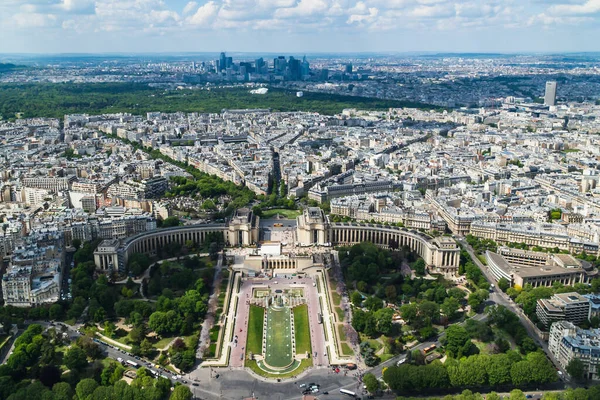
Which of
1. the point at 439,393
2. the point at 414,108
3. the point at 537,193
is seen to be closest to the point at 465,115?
the point at 414,108

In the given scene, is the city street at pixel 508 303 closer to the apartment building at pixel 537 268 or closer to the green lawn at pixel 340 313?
the apartment building at pixel 537 268

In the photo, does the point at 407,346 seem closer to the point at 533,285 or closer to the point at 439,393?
the point at 439,393

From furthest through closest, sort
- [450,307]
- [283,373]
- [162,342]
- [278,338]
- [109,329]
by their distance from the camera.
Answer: [450,307] → [278,338] → [109,329] → [162,342] → [283,373]

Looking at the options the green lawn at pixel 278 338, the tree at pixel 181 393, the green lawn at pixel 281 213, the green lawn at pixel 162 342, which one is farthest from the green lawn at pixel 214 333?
the green lawn at pixel 281 213

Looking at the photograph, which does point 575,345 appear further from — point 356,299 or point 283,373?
point 283,373

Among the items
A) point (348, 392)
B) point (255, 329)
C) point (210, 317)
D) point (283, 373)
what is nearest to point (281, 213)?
point (210, 317)

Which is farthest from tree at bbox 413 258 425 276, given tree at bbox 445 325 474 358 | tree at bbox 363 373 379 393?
tree at bbox 363 373 379 393
